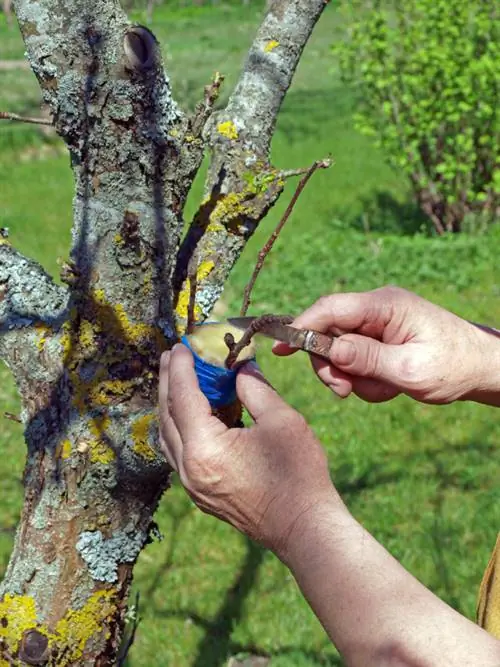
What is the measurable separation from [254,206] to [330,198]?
326 inches

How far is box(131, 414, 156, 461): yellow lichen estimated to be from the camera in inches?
67.4

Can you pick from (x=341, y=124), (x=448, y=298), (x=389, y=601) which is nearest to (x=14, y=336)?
(x=389, y=601)

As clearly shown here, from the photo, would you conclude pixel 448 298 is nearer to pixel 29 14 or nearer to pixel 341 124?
pixel 29 14

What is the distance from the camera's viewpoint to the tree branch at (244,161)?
6.33 ft

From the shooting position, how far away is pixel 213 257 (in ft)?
6.37

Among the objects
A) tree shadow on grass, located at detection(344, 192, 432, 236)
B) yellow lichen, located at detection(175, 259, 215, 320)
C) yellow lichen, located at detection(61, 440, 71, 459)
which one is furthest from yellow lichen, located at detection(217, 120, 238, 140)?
tree shadow on grass, located at detection(344, 192, 432, 236)

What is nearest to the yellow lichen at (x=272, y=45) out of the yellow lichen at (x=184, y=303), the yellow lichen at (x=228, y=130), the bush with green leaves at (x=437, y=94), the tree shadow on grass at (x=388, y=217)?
the yellow lichen at (x=228, y=130)

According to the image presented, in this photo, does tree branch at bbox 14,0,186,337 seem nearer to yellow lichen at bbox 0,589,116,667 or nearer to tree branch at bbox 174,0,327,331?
tree branch at bbox 174,0,327,331

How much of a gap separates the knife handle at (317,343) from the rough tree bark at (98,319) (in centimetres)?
32

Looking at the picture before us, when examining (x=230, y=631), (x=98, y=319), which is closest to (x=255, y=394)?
(x=98, y=319)

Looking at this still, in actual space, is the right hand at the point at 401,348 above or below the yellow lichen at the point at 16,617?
above

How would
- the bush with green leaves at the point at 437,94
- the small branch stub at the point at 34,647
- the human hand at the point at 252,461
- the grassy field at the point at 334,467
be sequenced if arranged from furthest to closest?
the bush with green leaves at the point at 437,94, the grassy field at the point at 334,467, the small branch stub at the point at 34,647, the human hand at the point at 252,461

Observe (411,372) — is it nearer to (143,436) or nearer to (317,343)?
(317,343)

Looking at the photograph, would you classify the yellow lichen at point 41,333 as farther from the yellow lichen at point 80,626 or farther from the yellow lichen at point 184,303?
the yellow lichen at point 80,626
